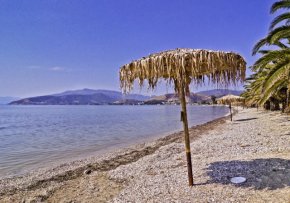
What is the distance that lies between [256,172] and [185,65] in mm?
3280

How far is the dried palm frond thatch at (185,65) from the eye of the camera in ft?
20.3

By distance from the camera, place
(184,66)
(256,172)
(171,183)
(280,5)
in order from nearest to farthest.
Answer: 1. (184,66)
2. (256,172)
3. (171,183)
4. (280,5)

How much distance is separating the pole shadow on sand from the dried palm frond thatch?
89.9 inches

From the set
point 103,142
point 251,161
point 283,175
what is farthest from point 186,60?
point 103,142

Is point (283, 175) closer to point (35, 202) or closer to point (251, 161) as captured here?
point (251, 161)

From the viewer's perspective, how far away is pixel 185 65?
629cm

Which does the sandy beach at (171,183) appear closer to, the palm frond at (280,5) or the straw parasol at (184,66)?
the straw parasol at (184,66)

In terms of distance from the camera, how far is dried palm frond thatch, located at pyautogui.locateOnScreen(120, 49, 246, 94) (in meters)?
6.18

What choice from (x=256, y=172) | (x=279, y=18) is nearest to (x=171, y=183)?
(x=256, y=172)

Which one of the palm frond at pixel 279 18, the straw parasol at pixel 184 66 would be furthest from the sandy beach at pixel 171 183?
the palm frond at pixel 279 18

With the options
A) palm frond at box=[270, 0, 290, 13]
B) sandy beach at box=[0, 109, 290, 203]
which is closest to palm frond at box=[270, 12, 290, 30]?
palm frond at box=[270, 0, 290, 13]

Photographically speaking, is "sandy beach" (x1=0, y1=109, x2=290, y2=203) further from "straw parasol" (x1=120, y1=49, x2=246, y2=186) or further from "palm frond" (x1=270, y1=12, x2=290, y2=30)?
"palm frond" (x1=270, y1=12, x2=290, y2=30)

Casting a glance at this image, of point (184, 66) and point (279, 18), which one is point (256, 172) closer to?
point (184, 66)

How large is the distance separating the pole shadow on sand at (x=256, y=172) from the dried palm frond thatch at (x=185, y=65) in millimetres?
2284
